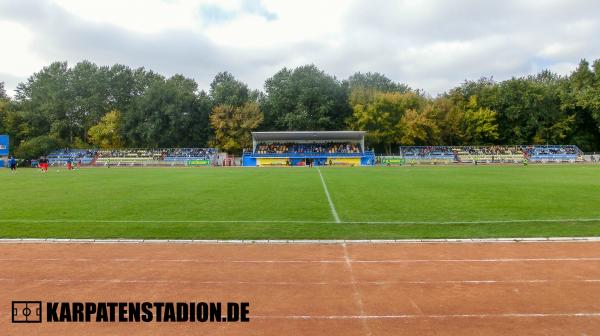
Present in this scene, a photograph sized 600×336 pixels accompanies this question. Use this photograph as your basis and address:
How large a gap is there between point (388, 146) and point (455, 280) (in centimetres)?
6642

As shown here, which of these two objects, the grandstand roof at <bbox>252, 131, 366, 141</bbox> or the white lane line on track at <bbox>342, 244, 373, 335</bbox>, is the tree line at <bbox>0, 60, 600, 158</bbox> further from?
the white lane line on track at <bbox>342, 244, 373, 335</bbox>

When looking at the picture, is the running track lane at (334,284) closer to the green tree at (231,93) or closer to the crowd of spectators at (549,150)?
the crowd of spectators at (549,150)

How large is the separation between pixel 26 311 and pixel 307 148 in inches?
2409

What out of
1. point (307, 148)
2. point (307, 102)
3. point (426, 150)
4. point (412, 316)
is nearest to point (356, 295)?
point (412, 316)

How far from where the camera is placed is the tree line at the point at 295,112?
70312mm

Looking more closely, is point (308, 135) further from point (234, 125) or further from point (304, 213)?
point (304, 213)

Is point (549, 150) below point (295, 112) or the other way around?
below

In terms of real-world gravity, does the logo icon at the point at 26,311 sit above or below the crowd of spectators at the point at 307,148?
below

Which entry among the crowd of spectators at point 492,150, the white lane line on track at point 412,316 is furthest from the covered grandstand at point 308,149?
the white lane line on track at point 412,316

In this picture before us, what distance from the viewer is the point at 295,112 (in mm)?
74312

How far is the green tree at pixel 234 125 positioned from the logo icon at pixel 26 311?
2527 inches

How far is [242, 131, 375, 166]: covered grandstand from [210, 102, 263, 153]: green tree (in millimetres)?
3655

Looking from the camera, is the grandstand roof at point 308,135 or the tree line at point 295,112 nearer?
the grandstand roof at point 308,135

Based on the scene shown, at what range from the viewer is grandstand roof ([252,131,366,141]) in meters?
62.4
